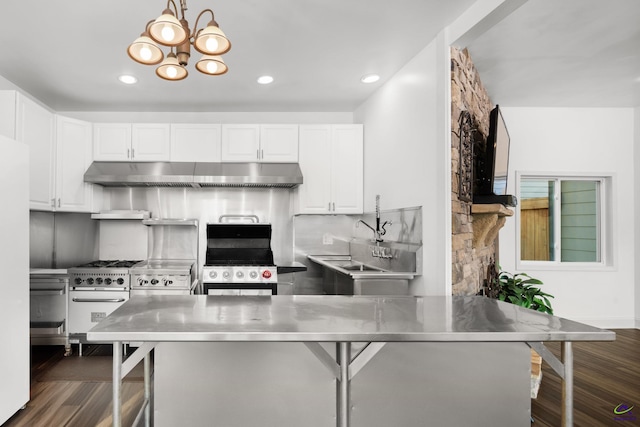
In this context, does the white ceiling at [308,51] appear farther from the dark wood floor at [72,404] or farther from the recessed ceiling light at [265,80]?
the dark wood floor at [72,404]

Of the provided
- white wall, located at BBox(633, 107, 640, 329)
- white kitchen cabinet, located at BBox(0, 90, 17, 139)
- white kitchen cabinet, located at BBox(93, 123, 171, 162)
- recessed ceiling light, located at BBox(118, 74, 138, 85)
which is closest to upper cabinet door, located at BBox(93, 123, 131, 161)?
white kitchen cabinet, located at BBox(93, 123, 171, 162)

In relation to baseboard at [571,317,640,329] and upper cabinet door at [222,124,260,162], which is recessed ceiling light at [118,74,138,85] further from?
baseboard at [571,317,640,329]

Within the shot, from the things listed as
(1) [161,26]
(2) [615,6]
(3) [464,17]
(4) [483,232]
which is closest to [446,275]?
(4) [483,232]

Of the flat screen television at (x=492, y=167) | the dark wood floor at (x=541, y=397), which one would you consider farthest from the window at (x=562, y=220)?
the flat screen television at (x=492, y=167)

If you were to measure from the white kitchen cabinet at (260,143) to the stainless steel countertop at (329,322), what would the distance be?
245 centimetres

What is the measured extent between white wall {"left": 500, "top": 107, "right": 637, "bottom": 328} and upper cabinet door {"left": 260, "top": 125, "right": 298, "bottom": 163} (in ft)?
8.57

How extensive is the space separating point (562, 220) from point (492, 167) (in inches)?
109

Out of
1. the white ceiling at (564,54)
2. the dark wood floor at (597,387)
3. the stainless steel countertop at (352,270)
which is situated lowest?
the dark wood floor at (597,387)

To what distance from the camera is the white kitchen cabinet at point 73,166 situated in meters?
3.86

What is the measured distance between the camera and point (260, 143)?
14.1ft

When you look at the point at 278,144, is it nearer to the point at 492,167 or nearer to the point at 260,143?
the point at 260,143

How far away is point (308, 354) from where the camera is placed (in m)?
1.82

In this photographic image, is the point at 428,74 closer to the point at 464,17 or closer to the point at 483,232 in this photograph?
the point at 464,17

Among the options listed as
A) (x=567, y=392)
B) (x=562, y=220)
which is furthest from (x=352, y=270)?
(x=562, y=220)
